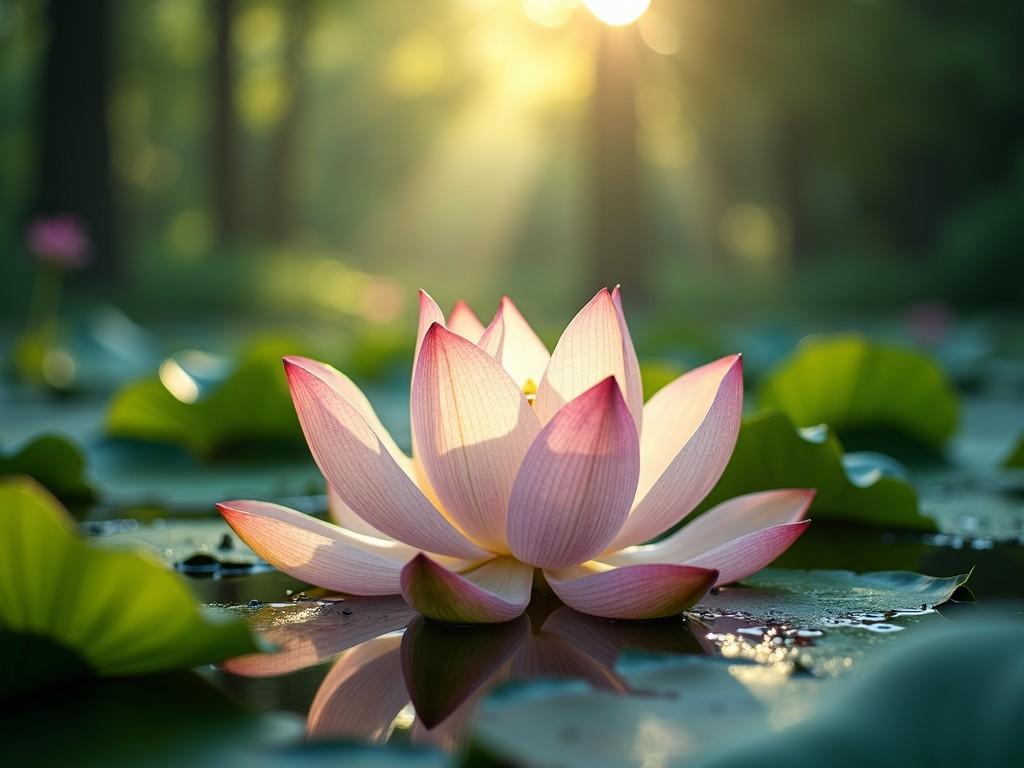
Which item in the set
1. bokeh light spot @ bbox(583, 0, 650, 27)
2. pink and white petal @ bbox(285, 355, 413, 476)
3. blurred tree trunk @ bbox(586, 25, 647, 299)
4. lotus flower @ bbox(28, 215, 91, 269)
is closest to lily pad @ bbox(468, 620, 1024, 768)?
pink and white petal @ bbox(285, 355, 413, 476)

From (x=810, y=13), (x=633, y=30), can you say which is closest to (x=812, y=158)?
(x=810, y=13)

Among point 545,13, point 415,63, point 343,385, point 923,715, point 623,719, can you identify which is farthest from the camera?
point 415,63

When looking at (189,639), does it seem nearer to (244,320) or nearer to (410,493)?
(410,493)

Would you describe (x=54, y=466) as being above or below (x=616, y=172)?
below

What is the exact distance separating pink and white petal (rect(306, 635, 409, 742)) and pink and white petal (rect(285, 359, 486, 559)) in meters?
0.10

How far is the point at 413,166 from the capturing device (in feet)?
104

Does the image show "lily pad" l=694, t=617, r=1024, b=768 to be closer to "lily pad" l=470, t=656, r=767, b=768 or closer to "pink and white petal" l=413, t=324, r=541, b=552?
"lily pad" l=470, t=656, r=767, b=768

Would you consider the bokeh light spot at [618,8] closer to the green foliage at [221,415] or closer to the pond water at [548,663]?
the green foliage at [221,415]

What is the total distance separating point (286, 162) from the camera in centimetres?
1791

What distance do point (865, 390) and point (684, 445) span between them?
104cm

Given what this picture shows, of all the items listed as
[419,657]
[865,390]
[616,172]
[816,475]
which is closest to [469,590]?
[419,657]

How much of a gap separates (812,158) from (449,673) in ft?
51.3

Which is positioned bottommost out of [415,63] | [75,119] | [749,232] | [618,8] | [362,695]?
[362,695]

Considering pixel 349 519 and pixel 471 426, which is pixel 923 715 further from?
pixel 349 519
